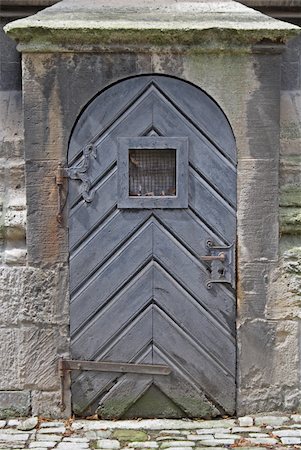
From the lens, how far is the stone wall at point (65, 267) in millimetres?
3902

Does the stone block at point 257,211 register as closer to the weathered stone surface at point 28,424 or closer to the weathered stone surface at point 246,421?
the weathered stone surface at point 246,421

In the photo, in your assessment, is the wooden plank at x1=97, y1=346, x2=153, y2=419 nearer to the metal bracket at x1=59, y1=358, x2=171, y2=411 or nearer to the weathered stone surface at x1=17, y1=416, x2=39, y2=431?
the metal bracket at x1=59, y1=358, x2=171, y2=411

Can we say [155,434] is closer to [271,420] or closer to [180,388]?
[180,388]

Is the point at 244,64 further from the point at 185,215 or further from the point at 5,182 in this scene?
the point at 5,182

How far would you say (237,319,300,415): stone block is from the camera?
4039 mm

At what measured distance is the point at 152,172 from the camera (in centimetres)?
398

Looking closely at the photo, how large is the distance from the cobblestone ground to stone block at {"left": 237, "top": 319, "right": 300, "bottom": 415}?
11 centimetres

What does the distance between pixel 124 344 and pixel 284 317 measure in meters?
1.00

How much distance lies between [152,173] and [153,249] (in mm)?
463

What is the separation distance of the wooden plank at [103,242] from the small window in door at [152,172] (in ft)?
0.26

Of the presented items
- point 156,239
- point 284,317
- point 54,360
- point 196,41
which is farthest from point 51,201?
point 284,317

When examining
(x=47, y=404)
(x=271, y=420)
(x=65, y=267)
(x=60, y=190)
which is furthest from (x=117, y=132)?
(x=271, y=420)

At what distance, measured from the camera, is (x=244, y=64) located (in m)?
3.91

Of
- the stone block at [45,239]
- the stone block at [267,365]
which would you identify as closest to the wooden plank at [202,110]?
the stone block at [45,239]
